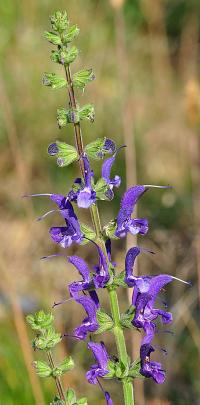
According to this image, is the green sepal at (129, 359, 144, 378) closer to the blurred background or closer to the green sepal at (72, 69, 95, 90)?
the green sepal at (72, 69, 95, 90)

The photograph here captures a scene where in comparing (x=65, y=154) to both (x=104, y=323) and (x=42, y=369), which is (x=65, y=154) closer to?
(x=104, y=323)

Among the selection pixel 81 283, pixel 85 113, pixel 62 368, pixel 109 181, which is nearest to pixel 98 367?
pixel 62 368

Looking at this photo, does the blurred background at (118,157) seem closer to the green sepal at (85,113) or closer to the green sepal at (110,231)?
the green sepal at (110,231)

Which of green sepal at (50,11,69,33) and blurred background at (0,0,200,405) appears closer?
green sepal at (50,11,69,33)

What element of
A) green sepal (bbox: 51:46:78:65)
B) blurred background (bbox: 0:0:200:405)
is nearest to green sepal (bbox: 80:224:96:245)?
green sepal (bbox: 51:46:78:65)

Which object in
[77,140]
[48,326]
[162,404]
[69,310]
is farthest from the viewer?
[69,310]

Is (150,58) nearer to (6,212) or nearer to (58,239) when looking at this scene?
(6,212)

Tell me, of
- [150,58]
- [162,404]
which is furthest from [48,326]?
[150,58]
